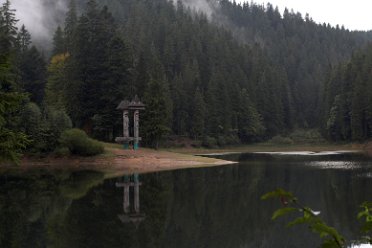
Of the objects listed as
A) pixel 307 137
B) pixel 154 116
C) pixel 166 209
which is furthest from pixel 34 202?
pixel 307 137

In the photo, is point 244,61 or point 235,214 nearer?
point 235,214

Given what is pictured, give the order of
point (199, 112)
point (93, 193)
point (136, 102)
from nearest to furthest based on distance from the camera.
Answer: point (93, 193) → point (136, 102) → point (199, 112)

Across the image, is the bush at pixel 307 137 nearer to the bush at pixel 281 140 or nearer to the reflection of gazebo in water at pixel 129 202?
the bush at pixel 281 140

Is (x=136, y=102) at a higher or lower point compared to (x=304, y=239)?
higher

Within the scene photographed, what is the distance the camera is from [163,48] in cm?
13875

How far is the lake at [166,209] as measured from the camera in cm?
1878

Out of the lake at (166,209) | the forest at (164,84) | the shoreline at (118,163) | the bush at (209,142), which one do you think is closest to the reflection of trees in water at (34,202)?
the lake at (166,209)

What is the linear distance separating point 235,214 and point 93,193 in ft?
37.0

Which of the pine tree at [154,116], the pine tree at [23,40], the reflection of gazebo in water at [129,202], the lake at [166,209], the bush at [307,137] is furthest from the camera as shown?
the bush at [307,137]

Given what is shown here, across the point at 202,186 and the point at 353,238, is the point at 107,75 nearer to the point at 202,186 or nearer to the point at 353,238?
the point at 202,186

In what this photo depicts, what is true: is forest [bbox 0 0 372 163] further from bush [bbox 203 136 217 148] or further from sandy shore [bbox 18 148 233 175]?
sandy shore [bbox 18 148 233 175]

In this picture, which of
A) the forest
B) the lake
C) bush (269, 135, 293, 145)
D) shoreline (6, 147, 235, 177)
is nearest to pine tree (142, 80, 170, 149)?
the forest

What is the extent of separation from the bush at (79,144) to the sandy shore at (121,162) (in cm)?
79

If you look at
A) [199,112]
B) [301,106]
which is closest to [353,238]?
[199,112]
